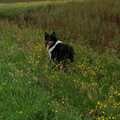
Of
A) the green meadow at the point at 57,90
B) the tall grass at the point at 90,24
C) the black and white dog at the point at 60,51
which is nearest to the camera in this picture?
Answer: the green meadow at the point at 57,90

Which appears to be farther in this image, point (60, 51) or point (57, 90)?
point (60, 51)

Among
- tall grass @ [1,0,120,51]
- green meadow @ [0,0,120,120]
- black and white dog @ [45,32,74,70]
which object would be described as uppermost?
tall grass @ [1,0,120,51]

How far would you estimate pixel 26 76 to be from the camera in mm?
3145

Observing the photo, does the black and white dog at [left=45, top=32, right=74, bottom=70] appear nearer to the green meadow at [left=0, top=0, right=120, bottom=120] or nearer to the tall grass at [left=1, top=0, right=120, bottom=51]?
the green meadow at [left=0, top=0, right=120, bottom=120]

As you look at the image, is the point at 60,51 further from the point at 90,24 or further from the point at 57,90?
the point at 90,24

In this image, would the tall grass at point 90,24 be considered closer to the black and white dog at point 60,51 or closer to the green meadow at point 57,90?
the green meadow at point 57,90

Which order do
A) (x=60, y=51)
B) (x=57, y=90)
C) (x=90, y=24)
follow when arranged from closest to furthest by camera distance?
(x=57, y=90), (x=60, y=51), (x=90, y=24)

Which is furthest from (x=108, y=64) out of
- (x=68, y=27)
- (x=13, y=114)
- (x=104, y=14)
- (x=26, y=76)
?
(x=104, y=14)

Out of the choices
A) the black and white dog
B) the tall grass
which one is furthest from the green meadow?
the black and white dog

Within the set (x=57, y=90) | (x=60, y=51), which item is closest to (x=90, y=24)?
(x=60, y=51)

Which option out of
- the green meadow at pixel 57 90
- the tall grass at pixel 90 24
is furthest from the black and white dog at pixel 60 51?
the tall grass at pixel 90 24

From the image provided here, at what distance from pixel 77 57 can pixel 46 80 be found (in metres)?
1.78

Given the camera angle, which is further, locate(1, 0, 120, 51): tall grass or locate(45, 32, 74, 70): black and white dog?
locate(1, 0, 120, 51): tall grass

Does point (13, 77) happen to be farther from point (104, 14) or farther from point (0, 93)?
point (104, 14)
